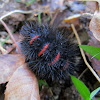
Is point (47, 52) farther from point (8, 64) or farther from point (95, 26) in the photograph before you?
point (95, 26)

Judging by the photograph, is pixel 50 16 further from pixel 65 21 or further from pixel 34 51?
pixel 34 51

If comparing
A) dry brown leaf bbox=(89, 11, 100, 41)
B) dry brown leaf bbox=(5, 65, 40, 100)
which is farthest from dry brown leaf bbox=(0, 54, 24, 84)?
dry brown leaf bbox=(89, 11, 100, 41)

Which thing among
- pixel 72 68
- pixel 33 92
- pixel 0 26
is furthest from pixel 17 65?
pixel 0 26

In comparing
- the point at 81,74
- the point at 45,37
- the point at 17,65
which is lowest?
the point at 81,74

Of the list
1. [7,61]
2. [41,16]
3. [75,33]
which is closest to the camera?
[7,61]

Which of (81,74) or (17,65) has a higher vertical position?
(17,65)

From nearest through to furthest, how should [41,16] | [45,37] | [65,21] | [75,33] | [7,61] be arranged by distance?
[7,61] → [45,37] → [75,33] → [65,21] → [41,16]
